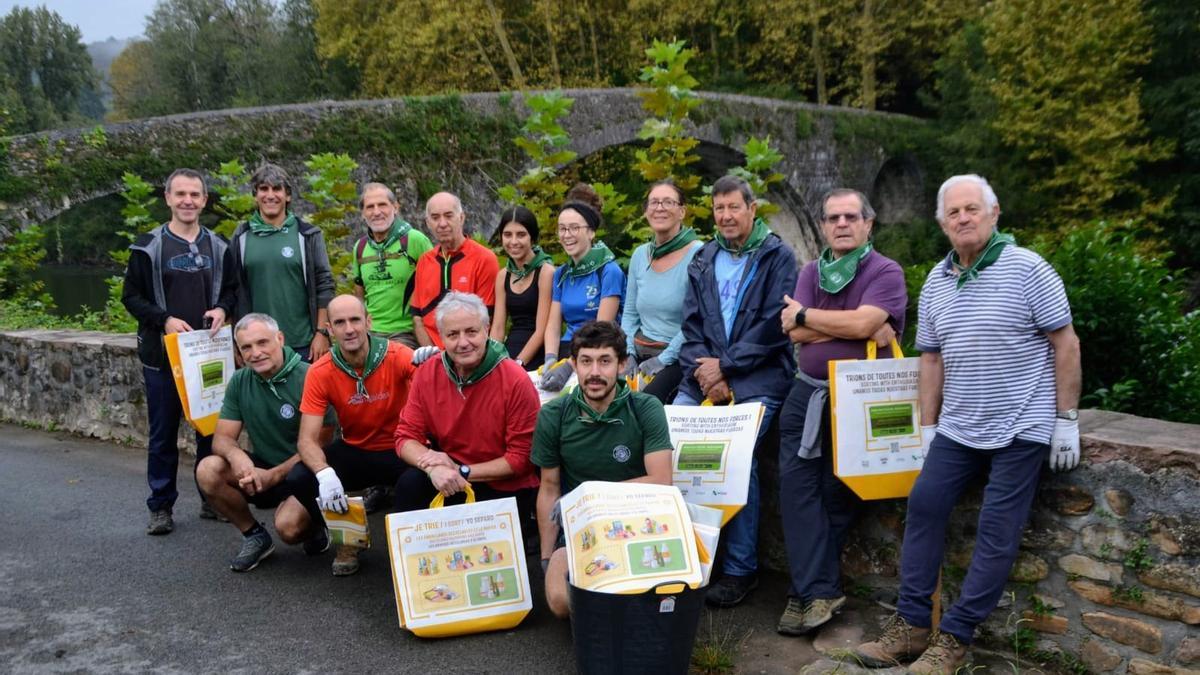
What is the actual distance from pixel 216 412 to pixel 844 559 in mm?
2905

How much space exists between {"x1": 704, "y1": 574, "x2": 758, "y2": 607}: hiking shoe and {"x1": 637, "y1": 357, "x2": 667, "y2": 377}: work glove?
0.86m

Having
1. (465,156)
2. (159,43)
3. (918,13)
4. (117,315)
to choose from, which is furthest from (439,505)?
(159,43)

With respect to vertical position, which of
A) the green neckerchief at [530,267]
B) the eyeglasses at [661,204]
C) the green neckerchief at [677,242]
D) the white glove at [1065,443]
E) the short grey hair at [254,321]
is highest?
the eyeglasses at [661,204]

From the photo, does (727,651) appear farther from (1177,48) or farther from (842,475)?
(1177,48)

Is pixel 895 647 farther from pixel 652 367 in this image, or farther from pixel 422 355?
pixel 422 355

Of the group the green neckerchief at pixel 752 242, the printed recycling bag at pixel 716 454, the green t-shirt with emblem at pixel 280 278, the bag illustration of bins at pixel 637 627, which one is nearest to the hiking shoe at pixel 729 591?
the printed recycling bag at pixel 716 454

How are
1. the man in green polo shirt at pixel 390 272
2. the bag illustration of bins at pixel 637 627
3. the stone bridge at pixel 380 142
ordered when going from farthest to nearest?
the stone bridge at pixel 380 142, the man in green polo shirt at pixel 390 272, the bag illustration of bins at pixel 637 627

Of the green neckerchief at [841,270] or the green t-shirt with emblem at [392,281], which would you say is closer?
the green neckerchief at [841,270]

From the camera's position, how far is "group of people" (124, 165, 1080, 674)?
3.13 m

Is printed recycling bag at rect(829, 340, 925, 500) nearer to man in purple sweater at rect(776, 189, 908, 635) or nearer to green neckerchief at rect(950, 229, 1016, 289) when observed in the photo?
man in purple sweater at rect(776, 189, 908, 635)

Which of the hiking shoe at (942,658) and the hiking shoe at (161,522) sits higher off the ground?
the hiking shoe at (161,522)

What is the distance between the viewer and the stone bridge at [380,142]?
11.3 m

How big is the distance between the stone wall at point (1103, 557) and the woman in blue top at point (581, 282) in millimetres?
1560

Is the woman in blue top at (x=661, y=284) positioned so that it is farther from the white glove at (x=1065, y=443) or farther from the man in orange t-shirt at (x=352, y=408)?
the white glove at (x=1065, y=443)
